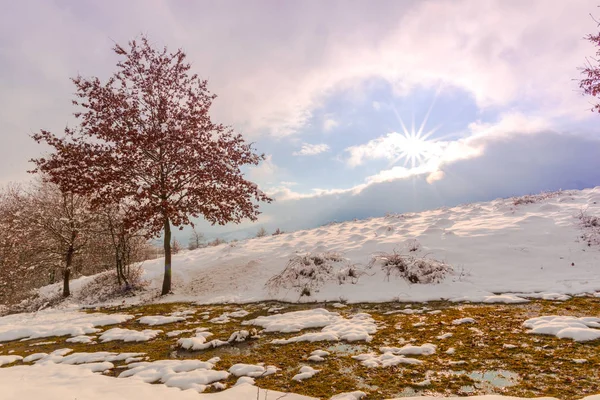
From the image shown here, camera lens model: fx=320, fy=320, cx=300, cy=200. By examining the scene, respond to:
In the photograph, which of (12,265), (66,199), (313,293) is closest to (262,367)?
(313,293)

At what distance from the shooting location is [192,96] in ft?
42.8

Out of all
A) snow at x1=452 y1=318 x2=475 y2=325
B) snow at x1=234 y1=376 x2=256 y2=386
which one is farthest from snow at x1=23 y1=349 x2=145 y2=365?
snow at x1=452 y1=318 x2=475 y2=325

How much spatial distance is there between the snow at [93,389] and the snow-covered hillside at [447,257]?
551 cm

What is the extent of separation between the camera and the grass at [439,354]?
361 cm

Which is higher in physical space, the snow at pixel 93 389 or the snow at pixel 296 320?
the snow at pixel 93 389

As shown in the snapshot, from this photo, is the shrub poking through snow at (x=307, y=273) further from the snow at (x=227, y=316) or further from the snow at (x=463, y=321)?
the snow at (x=463, y=321)

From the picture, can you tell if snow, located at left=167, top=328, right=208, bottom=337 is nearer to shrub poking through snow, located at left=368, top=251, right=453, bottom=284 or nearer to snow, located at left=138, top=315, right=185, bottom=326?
snow, located at left=138, top=315, right=185, bottom=326

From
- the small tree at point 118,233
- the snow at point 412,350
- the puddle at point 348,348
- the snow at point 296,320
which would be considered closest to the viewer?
the snow at point 412,350

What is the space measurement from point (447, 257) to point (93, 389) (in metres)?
9.58

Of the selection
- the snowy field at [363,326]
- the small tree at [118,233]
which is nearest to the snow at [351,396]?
the snowy field at [363,326]

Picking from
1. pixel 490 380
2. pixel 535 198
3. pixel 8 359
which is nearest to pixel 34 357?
pixel 8 359

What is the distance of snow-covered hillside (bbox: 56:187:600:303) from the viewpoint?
335 inches

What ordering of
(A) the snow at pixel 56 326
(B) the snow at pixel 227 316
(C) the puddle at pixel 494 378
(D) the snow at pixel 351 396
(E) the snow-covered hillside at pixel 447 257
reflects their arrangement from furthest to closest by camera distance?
(E) the snow-covered hillside at pixel 447 257
(B) the snow at pixel 227 316
(A) the snow at pixel 56 326
(C) the puddle at pixel 494 378
(D) the snow at pixel 351 396

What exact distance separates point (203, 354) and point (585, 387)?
5120 mm
